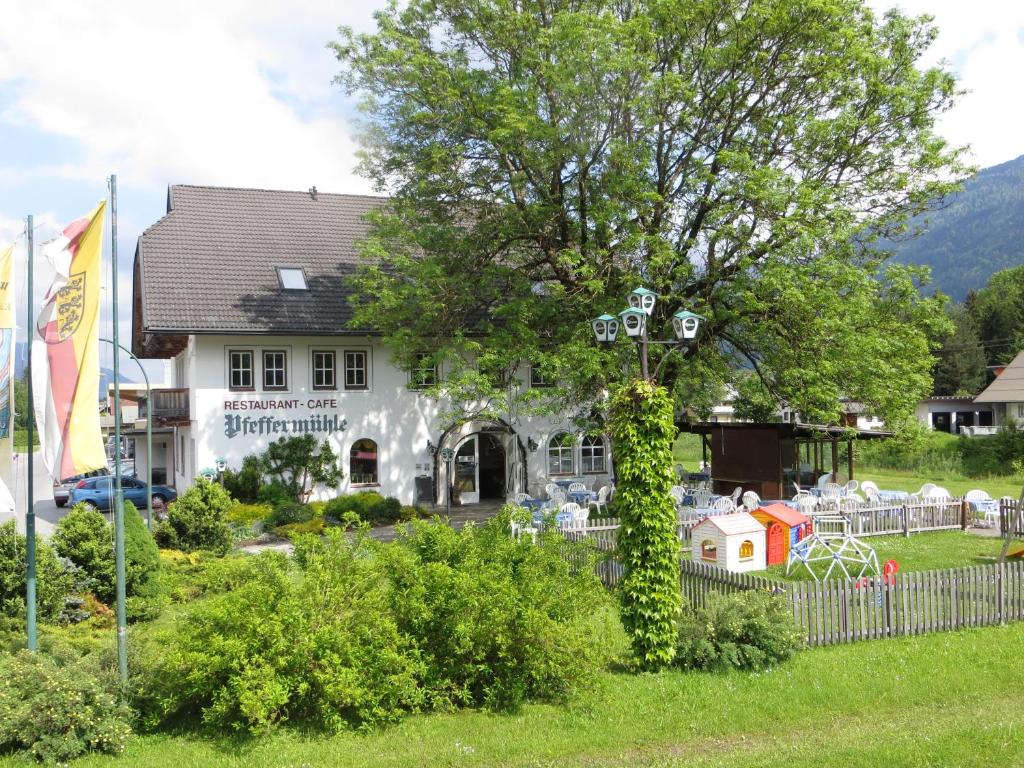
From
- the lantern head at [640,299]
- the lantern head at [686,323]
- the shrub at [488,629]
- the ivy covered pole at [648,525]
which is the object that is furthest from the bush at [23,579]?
the lantern head at [686,323]

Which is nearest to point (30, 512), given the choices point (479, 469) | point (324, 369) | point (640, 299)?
point (640, 299)

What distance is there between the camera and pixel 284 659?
802 cm

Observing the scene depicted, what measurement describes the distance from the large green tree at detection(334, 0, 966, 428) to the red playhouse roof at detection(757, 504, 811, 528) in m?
2.45

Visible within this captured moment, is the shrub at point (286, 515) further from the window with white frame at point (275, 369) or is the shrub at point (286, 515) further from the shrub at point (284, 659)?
the shrub at point (284, 659)

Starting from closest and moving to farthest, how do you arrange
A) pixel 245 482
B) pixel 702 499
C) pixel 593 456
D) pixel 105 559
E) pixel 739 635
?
1. pixel 739 635
2. pixel 105 559
3. pixel 702 499
4. pixel 245 482
5. pixel 593 456

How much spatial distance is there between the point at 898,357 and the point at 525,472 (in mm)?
12244

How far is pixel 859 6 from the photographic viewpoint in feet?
62.8

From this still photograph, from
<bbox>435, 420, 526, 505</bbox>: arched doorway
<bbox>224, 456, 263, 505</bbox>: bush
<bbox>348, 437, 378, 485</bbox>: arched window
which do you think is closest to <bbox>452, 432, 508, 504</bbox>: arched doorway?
<bbox>435, 420, 526, 505</bbox>: arched doorway

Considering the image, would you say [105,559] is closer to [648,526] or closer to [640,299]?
[648,526]

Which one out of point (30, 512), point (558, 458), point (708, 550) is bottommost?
point (708, 550)

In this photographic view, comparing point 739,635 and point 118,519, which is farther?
point 739,635

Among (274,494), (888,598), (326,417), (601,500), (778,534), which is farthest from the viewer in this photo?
(326,417)

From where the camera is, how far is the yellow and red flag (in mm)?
8266

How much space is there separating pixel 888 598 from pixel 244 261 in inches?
836
